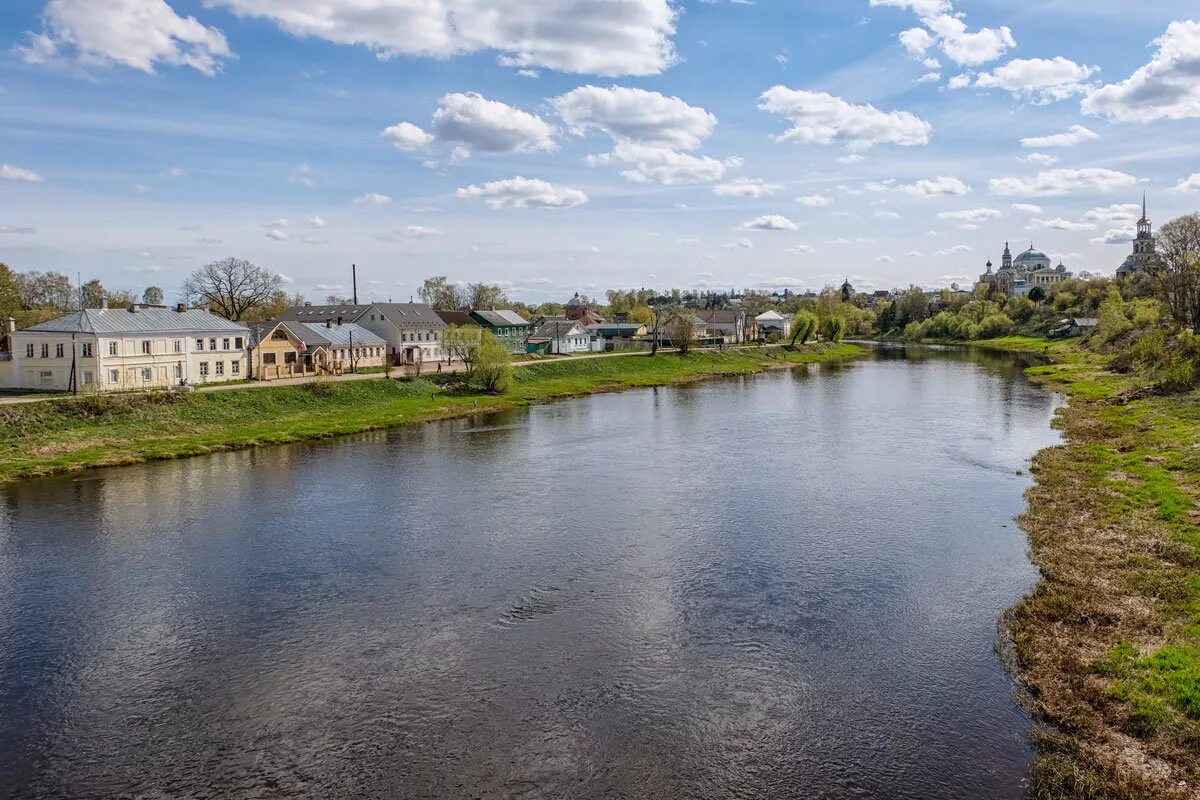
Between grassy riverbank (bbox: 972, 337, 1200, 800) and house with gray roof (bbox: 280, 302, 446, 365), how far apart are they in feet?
167

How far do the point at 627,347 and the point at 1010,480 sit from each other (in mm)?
67893

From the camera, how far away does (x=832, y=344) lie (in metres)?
117

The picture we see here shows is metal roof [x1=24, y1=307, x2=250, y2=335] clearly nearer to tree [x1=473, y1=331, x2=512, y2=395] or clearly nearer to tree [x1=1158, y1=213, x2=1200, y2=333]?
tree [x1=473, y1=331, x2=512, y2=395]

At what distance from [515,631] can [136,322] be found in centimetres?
3776

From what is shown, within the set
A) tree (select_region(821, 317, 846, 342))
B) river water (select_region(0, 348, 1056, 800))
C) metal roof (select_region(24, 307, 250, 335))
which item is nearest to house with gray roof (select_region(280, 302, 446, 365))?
metal roof (select_region(24, 307, 250, 335))

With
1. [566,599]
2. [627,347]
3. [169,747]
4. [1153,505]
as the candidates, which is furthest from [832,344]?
[169,747]

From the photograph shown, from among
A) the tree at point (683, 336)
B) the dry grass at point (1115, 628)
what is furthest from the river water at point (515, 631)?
the tree at point (683, 336)

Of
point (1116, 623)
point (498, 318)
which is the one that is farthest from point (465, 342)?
point (1116, 623)

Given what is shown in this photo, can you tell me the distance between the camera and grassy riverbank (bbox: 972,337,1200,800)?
11289mm

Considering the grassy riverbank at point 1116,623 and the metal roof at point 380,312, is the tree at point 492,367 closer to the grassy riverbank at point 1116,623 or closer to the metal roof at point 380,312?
the metal roof at point 380,312

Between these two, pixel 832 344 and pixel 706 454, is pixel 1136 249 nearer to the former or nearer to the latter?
pixel 832 344

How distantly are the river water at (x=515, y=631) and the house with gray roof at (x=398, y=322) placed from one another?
36.9m

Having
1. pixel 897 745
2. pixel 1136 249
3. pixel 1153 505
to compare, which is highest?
pixel 1136 249

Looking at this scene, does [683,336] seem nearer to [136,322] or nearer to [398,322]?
[398,322]
